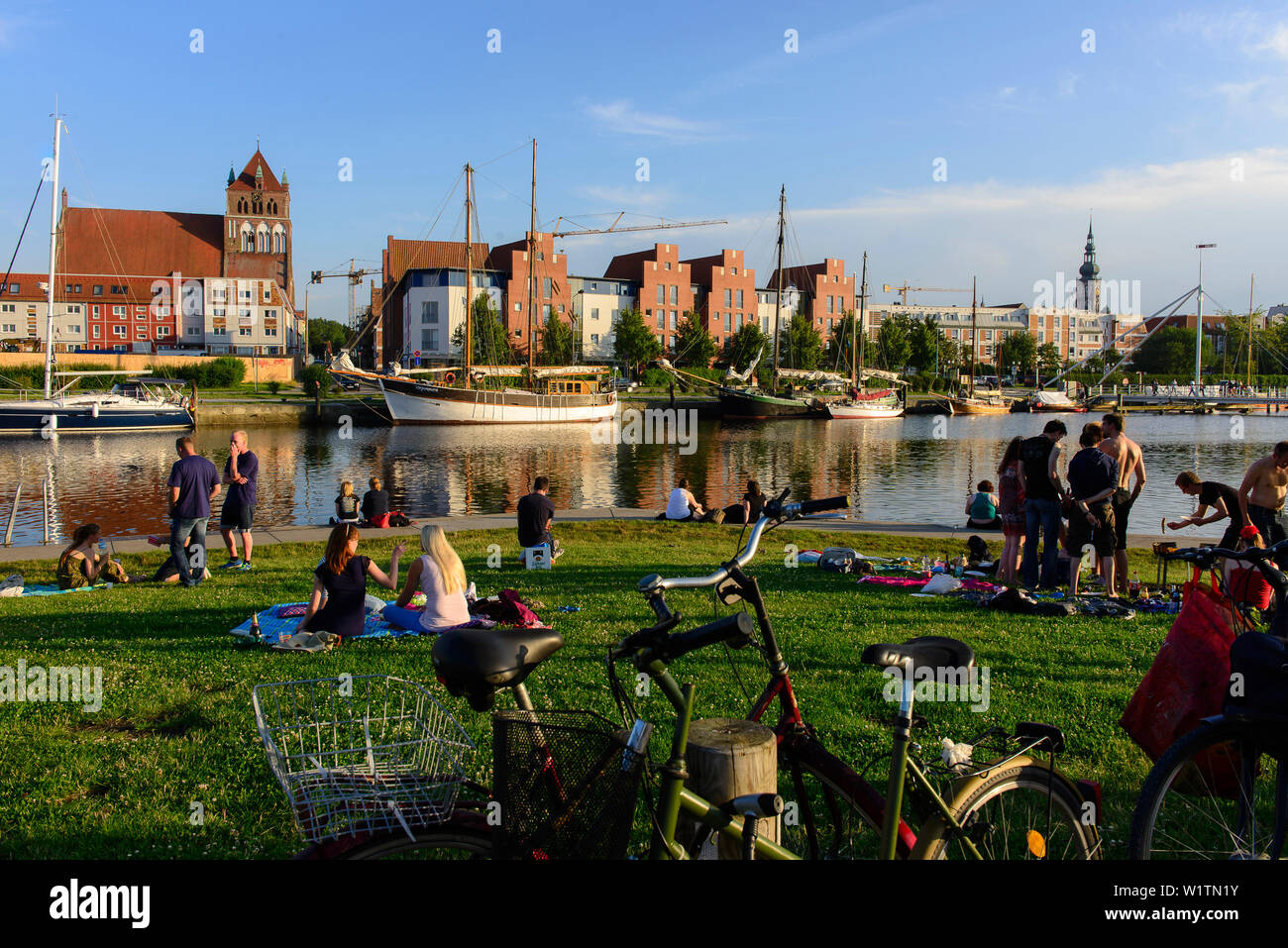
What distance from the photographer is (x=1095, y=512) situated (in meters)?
11.8

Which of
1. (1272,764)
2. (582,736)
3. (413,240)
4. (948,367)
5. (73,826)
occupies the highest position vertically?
(413,240)

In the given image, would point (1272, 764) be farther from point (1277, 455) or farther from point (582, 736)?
point (1277, 455)

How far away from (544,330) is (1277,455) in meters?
88.2

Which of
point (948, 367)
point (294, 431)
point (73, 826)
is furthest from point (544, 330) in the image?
point (73, 826)

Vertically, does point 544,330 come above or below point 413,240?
below

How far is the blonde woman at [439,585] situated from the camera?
925 cm

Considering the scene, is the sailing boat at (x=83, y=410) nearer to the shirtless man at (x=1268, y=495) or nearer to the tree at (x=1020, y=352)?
the shirtless man at (x=1268, y=495)

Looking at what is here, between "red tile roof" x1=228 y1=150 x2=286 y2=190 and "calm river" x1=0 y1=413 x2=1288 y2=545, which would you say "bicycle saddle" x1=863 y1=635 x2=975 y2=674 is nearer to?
"calm river" x1=0 y1=413 x2=1288 y2=545

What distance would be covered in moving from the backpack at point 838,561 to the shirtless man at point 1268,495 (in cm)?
496

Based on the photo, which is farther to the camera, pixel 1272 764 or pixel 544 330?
pixel 544 330

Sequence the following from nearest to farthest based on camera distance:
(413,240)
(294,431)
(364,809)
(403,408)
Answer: (364,809)
(294,431)
(403,408)
(413,240)

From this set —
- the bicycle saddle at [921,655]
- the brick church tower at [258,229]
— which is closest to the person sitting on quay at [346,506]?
the bicycle saddle at [921,655]

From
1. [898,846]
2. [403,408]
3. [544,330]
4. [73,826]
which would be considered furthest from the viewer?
[544,330]
